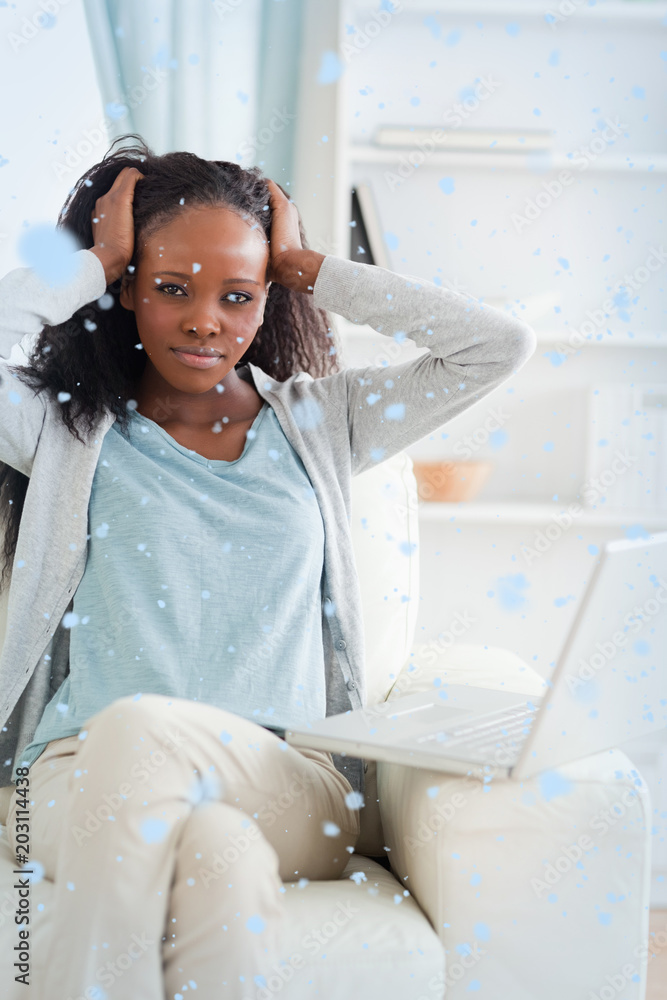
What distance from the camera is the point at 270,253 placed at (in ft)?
3.47

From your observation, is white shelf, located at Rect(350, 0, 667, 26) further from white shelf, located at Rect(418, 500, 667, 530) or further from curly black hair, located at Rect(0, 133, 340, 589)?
white shelf, located at Rect(418, 500, 667, 530)

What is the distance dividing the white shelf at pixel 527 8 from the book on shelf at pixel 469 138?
0.67 ft

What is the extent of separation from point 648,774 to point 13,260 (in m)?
1.43

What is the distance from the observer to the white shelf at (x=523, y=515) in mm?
1628

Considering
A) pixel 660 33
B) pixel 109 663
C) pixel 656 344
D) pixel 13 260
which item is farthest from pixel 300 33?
pixel 109 663

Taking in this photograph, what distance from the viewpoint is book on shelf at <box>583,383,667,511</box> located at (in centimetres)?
161

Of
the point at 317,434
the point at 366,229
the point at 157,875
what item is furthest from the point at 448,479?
the point at 157,875

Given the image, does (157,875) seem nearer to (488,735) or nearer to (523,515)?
(488,735)

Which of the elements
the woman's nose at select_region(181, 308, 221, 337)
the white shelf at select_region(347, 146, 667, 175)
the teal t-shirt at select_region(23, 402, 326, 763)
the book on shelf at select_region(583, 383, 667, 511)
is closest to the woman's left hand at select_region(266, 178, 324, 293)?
the woman's nose at select_region(181, 308, 221, 337)

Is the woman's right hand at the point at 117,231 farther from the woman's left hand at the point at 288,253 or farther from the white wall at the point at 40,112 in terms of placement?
the white wall at the point at 40,112

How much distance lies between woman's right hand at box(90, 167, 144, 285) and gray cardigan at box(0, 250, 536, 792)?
0.06ft

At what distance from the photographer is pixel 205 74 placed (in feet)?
4.48

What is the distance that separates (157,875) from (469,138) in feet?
4.62

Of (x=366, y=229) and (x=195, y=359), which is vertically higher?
(x=366, y=229)
